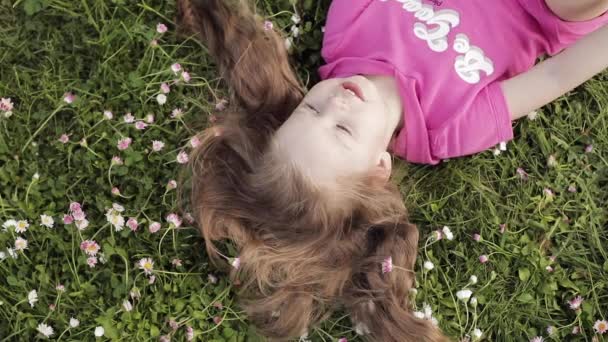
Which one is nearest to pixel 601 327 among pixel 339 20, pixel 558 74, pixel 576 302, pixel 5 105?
pixel 576 302

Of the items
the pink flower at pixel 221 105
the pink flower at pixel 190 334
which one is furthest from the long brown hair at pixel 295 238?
the pink flower at pixel 190 334

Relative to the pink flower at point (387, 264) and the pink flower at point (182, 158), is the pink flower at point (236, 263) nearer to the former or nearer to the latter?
the pink flower at point (182, 158)

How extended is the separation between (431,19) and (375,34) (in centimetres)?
22

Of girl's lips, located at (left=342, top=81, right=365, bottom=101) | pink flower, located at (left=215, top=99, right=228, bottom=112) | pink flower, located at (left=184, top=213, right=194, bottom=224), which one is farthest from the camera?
pink flower, located at (left=215, top=99, right=228, bottom=112)

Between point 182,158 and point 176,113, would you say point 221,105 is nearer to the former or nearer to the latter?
point 176,113

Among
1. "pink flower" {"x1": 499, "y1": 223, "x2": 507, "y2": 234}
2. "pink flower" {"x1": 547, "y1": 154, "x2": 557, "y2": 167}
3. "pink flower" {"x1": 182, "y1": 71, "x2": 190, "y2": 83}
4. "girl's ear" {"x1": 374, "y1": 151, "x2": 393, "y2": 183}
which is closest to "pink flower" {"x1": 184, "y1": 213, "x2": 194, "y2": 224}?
"pink flower" {"x1": 182, "y1": 71, "x2": 190, "y2": 83}

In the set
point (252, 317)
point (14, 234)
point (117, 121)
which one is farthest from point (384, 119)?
point (14, 234)

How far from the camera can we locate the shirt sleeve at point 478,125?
2336 millimetres

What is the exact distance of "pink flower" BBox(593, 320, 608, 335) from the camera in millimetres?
2354

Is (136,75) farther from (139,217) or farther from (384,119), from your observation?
(384,119)

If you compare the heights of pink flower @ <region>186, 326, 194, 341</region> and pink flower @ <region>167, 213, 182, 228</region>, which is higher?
pink flower @ <region>167, 213, 182, 228</region>

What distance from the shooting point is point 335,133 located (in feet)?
6.84

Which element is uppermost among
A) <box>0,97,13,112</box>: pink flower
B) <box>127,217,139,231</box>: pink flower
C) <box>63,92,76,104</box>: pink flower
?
<box>63,92,76,104</box>: pink flower

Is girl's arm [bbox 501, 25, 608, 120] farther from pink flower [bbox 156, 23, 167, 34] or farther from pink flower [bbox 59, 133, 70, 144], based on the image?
pink flower [bbox 59, 133, 70, 144]
